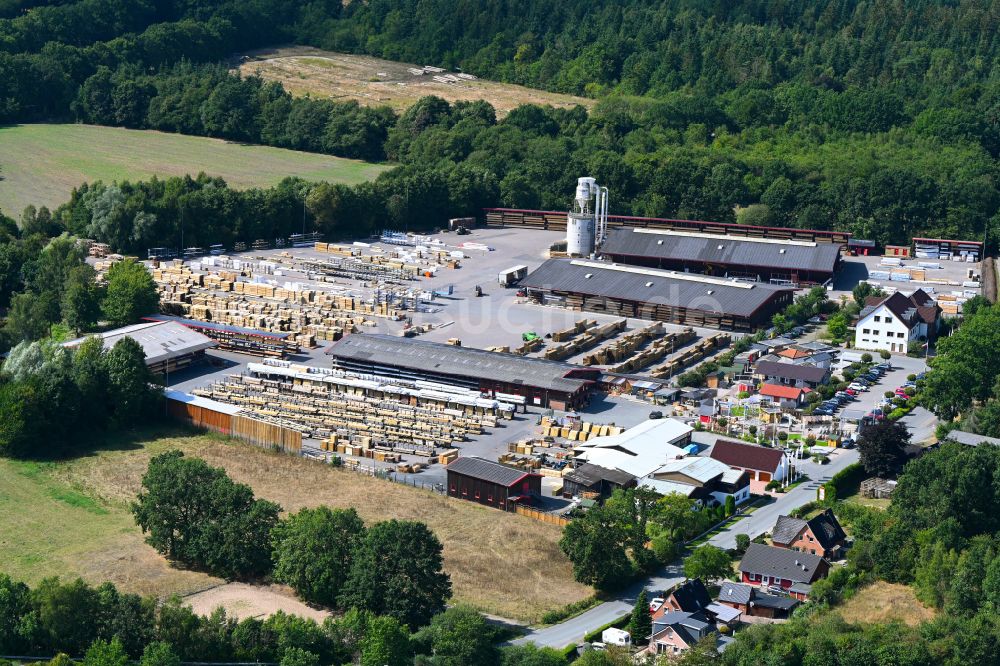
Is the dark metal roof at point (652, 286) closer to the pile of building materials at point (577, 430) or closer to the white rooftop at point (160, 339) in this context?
the pile of building materials at point (577, 430)

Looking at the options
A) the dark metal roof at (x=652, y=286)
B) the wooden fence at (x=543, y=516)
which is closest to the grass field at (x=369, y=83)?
the dark metal roof at (x=652, y=286)

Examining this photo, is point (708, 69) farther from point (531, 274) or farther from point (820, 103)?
point (531, 274)

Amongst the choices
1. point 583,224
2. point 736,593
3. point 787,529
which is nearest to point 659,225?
point 583,224

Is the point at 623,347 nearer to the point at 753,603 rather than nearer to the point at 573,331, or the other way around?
the point at 573,331

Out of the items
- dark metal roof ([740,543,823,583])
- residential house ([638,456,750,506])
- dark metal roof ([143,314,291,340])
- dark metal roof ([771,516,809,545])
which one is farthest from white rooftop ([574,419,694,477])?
dark metal roof ([143,314,291,340])

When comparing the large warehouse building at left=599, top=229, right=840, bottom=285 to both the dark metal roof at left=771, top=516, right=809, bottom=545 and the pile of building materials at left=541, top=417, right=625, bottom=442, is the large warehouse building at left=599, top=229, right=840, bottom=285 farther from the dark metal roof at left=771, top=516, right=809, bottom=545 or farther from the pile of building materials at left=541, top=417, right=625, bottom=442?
the dark metal roof at left=771, top=516, right=809, bottom=545

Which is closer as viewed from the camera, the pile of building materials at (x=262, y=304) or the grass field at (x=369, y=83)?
the pile of building materials at (x=262, y=304)
